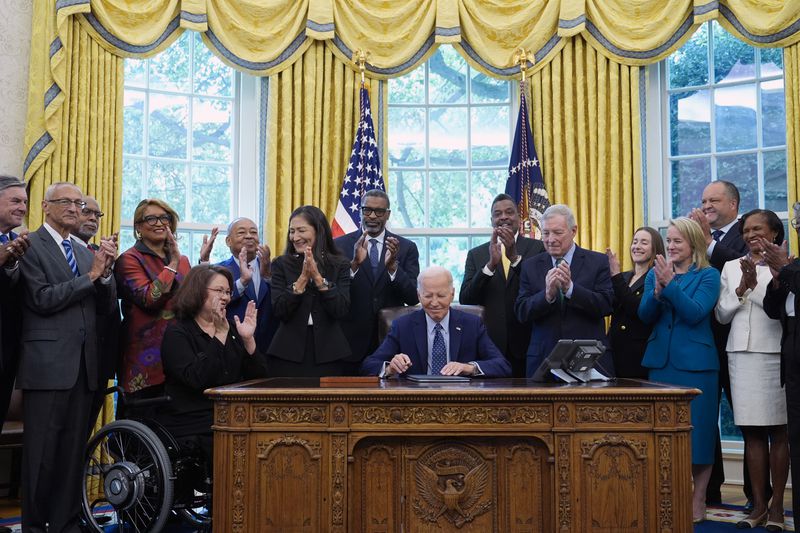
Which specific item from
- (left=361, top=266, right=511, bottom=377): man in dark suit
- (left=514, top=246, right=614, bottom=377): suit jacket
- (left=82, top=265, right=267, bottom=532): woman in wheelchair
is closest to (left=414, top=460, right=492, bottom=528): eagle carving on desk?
(left=361, top=266, right=511, bottom=377): man in dark suit

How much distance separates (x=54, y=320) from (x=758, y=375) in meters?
3.50

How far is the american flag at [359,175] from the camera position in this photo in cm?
643

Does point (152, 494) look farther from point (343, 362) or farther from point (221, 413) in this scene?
point (343, 362)

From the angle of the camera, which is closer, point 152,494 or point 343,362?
point 152,494

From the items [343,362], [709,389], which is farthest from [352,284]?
[709,389]

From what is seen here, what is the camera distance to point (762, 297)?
14.9 ft

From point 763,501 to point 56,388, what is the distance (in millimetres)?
3557

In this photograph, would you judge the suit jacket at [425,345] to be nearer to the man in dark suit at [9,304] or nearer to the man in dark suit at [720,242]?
the man in dark suit at [720,242]

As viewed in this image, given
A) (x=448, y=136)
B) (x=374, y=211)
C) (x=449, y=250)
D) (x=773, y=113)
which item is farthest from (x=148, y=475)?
(x=773, y=113)

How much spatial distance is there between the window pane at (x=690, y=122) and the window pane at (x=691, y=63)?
0.10m

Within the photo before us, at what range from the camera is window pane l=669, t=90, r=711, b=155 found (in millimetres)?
6652

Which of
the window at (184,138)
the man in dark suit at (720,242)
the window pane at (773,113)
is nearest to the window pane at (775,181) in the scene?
the window pane at (773,113)

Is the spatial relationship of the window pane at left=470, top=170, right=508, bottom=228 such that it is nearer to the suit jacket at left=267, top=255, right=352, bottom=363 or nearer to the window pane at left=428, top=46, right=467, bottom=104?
the window pane at left=428, top=46, right=467, bottom=104

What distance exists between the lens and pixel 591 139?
21.6ft
